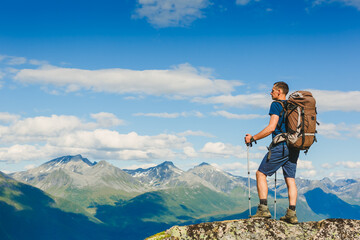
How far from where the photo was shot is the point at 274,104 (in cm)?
1076

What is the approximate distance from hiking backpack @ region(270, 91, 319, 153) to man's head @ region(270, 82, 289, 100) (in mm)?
635

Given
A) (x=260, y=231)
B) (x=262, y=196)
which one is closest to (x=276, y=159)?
(x=262, y=196)

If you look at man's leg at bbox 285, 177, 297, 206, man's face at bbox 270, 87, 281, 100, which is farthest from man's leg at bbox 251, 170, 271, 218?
man's face at bbox 270, 87, 281, 100

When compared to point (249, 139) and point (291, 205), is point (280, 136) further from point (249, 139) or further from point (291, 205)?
point (291, 205)

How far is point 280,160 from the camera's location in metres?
10.8

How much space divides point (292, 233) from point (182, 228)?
290 centimetres

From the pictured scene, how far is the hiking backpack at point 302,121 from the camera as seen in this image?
34.0 ft

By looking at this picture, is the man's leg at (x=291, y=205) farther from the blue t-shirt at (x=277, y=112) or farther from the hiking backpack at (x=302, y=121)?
the blue t-shirt at (x=277, y=112)

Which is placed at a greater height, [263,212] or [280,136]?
[280,136]

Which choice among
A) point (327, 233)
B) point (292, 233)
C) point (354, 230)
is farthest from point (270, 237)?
point (354, 230)

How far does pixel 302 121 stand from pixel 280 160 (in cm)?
130

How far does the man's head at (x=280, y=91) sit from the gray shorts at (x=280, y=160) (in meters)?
1.50

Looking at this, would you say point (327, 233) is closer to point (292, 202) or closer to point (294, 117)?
point (292, 202)

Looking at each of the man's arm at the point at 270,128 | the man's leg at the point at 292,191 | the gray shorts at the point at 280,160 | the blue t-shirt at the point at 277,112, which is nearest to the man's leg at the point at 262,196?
the gray shorts at the point at 280,160
